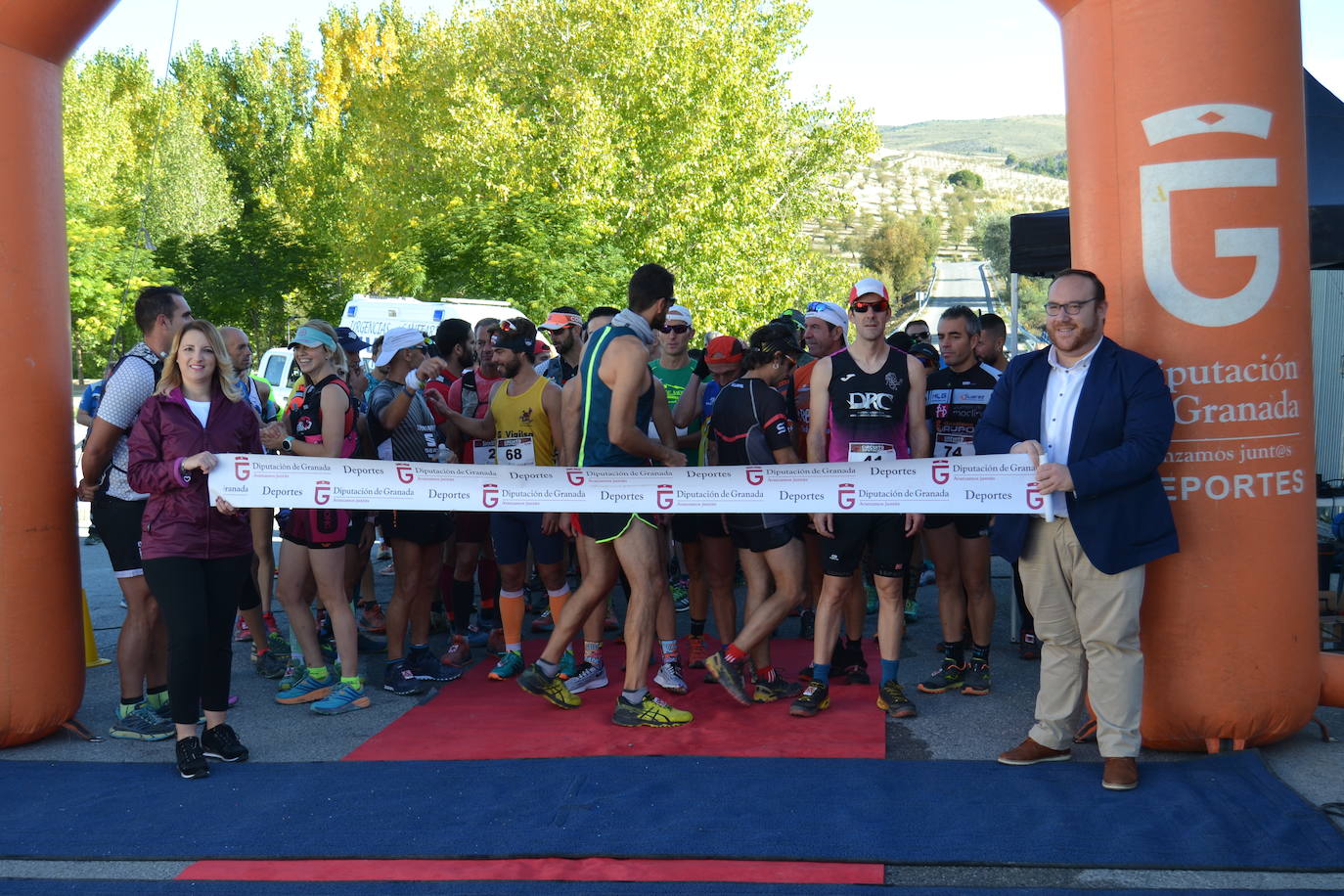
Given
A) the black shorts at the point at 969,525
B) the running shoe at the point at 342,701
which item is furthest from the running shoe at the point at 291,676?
the black shorts at the point at 969,525

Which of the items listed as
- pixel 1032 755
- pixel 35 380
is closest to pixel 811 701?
pixel 1032 755

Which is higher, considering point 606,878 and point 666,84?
point 666,84

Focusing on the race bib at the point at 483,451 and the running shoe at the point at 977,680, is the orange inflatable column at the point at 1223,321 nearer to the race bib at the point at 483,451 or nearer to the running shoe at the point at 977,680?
the running shoe at the point at 977,680

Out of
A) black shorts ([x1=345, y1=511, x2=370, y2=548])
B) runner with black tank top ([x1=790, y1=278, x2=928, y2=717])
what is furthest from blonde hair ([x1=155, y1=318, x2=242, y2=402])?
runner with black tank top ([x1=790, y1=278, x2=928, y2=717])

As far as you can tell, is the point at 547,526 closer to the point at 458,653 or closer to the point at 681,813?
the point at 458,653

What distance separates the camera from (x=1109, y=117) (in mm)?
4980

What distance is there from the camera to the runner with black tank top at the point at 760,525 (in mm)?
5957

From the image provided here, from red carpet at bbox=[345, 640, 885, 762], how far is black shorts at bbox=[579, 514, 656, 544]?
3.02ft

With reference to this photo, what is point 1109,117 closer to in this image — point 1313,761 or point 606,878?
point 1313,761

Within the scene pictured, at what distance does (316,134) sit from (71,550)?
38647mm

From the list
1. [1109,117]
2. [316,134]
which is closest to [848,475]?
[1109,117]

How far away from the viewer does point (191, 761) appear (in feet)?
17.0

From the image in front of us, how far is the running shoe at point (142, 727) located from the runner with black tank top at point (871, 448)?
10.1ft

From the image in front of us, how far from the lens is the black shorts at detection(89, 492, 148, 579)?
576 cm
